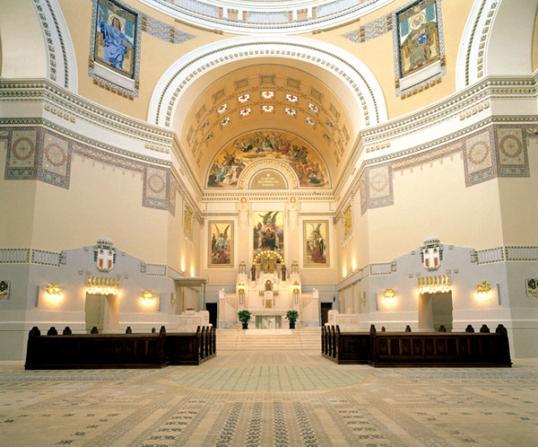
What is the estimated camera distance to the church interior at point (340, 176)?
9.97m

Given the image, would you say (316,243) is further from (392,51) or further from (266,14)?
(266,14)

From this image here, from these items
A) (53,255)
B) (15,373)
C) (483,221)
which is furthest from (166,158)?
(483,221)

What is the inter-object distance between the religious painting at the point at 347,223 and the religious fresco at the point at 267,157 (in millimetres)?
5460

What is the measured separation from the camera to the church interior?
997 cm

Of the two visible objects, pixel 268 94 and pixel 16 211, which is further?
pixel 268 94

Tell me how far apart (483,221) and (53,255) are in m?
14.5

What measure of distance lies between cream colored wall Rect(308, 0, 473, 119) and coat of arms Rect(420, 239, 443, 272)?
18.4 feet

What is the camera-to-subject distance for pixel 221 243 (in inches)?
1189

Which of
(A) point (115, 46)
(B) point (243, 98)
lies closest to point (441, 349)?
(A) point (115, 46)

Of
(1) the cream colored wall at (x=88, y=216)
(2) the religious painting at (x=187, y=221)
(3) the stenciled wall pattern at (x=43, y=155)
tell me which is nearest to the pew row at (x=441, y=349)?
(1) the cream colored wall at (x=88, y=216)

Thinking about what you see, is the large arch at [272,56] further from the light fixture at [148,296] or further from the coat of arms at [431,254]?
the light fixture at [148,296]

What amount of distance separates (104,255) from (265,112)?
582 inches

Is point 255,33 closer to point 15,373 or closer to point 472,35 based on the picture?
point 472,35

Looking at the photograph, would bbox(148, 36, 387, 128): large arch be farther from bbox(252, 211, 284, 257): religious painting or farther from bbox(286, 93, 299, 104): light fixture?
bbox(252, 211, 284, 257): religious painting
